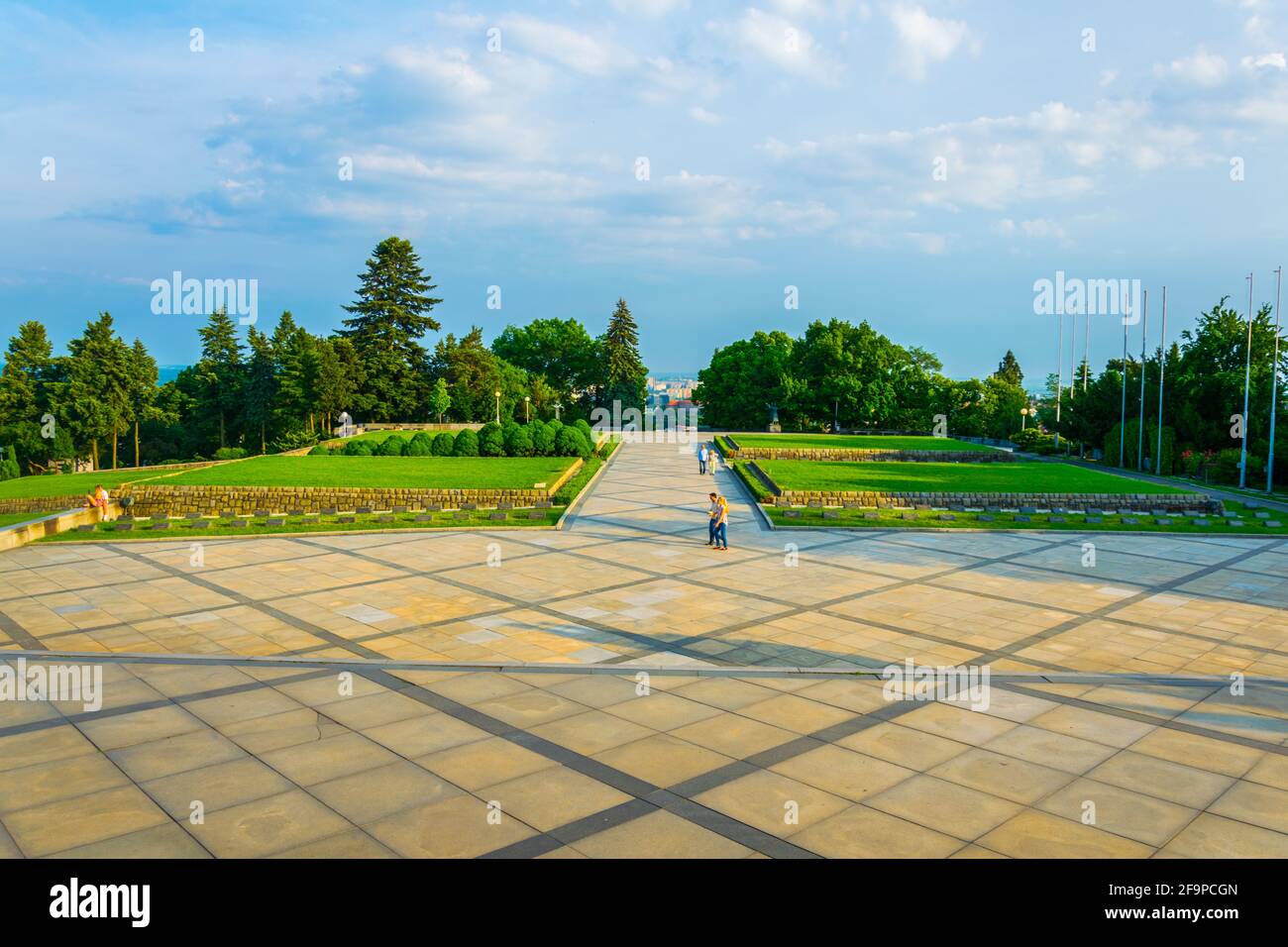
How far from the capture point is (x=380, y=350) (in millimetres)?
67625

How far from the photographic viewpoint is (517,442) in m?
40.2

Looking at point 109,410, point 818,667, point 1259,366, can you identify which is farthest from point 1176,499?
point 109,410

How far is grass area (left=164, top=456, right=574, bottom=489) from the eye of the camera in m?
27.6

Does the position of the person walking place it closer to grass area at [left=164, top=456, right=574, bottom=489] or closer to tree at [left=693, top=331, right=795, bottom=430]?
grass area at [left=164, top=456, right=574, bottom=489]

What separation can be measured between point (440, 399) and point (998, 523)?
49.1 metres

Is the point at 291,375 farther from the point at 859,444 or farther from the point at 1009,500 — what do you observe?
the point at 1009,500

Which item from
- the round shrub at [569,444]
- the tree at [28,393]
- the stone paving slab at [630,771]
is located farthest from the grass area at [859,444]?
the tree at [28,393]

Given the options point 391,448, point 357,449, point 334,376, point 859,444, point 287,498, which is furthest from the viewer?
point 334,376

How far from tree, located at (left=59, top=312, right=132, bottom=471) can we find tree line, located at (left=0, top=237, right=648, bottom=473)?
0.10m

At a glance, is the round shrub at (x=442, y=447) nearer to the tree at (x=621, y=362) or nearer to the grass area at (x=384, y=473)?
the grass area at (x=384, y=473)

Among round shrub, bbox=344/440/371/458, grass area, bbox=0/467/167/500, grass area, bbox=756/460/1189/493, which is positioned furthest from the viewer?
round shrub, bbox=344/440/371/458

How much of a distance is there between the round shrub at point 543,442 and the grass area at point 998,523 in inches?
706

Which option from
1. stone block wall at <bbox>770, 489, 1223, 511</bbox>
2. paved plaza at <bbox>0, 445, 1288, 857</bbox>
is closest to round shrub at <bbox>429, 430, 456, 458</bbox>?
stone block wall at <bbox>770, 489, 1223, 511</bbox>

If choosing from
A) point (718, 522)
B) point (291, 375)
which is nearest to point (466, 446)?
point (718, 522)
